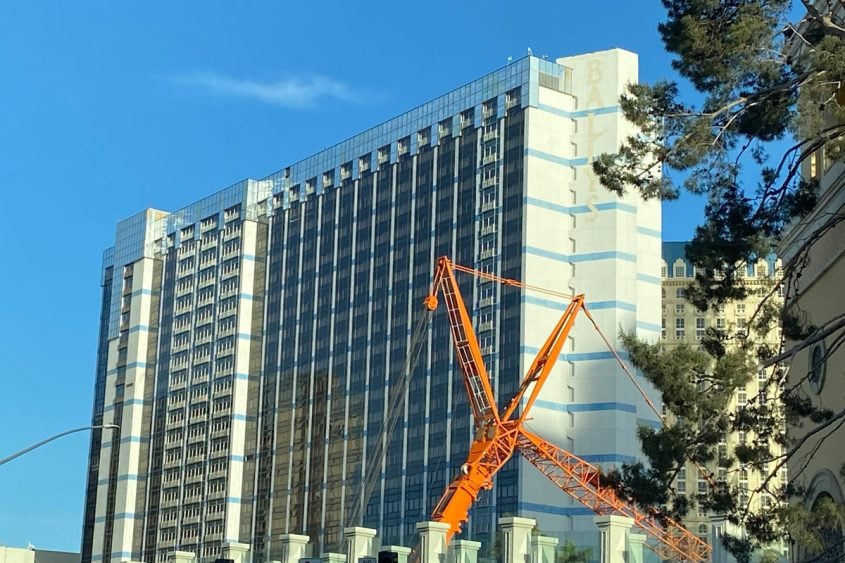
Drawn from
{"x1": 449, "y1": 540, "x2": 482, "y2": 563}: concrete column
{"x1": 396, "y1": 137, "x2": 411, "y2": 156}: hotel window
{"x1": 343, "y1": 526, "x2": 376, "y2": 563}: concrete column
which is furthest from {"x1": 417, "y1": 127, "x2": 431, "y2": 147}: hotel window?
{"x1": 449, "y1": 540, "x2": 482, "y2": 563}: concrete column

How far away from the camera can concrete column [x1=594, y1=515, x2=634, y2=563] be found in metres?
41.1

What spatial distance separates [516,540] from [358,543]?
9.77 metres

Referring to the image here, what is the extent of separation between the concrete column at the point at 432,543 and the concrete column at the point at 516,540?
3.15 meters

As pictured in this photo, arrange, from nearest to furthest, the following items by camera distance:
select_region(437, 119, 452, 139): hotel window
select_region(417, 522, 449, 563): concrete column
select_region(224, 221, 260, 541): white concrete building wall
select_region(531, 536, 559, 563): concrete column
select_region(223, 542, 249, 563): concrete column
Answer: select_region(531, 536, 559, 563): concrete column → select_region(417, 522, 449, 563): concrete column → select_region(223, 542, 249, 563): concrete column → select_region(437, 119, 452, 139): hotel window → select_region(224, 221, 260, 541): white concrete building wall

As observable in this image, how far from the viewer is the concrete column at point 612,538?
41094 millimetres

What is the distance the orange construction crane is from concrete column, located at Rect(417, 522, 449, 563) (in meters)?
26.9

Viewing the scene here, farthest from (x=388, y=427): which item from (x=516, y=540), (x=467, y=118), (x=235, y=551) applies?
(x=516, y=540)

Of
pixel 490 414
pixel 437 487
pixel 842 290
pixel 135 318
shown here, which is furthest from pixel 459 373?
pixel 842 290

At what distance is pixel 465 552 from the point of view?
4538cm

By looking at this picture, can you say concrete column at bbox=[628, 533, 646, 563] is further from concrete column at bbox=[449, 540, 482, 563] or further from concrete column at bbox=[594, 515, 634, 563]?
concrete column at bbox=[449, 540, 482, 563]

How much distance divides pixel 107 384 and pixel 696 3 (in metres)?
120

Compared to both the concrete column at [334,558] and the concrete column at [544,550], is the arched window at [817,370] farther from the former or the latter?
the concrete column at [334,558]

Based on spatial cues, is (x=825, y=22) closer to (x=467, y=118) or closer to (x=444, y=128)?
(x=467, y=118)

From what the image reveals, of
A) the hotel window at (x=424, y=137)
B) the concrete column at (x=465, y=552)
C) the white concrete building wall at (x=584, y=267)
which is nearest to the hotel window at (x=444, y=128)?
the hotel window at (x=424, y=137)
